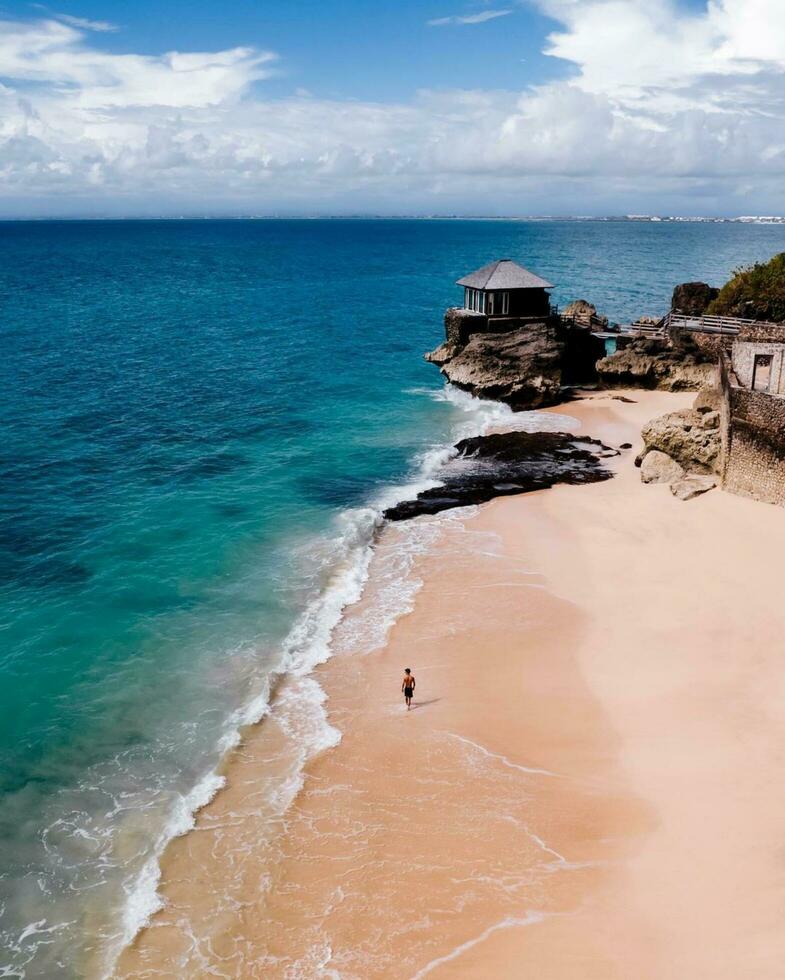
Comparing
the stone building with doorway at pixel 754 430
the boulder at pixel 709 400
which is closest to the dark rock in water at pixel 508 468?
the boulder at pixel 709 400

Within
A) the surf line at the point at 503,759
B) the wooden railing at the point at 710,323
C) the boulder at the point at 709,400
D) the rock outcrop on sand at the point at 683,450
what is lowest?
the surf line at the point at 503,759

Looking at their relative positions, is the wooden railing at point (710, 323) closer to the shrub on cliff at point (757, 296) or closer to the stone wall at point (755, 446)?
the shrub on cliff at point (757, 296)

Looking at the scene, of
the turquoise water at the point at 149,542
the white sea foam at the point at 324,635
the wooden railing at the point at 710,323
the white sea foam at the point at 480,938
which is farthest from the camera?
the wooden railing at the point at 710,323

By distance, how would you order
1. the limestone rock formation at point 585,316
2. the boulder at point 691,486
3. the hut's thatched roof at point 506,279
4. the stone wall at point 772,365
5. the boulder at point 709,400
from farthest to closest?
the limestone rock formation at point 585,316 → the hut's thatched roof at point 506,279 → the boulder at point 709,400 → the stone wall at point 772,365 → the boulder at point 691,486

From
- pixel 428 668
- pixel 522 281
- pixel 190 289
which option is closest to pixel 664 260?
pixel 190 289

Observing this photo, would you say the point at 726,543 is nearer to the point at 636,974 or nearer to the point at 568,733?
the point at 568,733

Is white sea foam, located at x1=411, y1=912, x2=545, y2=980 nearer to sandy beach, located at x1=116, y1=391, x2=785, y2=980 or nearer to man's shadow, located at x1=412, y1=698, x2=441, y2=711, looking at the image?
sandy beach, located at x1=116, y1=391, x2=785, y2=980

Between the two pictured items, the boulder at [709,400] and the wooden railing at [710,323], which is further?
the wooden railing at [710,323]

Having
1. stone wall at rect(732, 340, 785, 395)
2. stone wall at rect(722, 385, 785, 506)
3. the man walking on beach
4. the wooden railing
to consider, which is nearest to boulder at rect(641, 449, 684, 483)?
stone wall at rect(722, 385, 785, 506)
